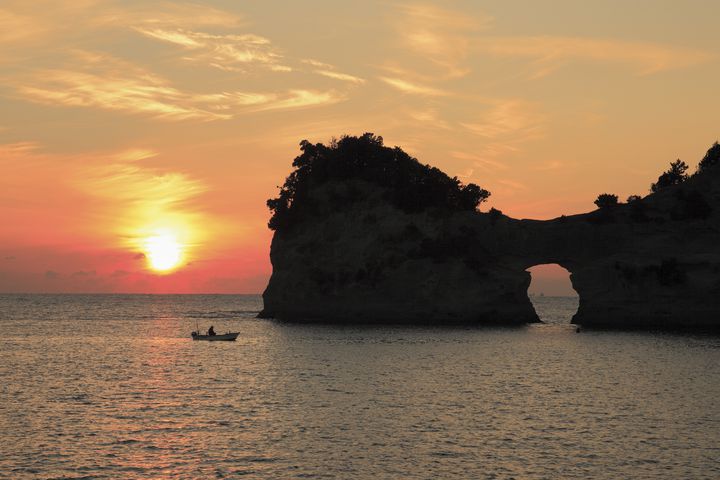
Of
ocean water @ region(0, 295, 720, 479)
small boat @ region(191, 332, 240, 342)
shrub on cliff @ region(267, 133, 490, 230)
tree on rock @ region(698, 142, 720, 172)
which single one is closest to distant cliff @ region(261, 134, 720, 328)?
shrub on cliff @ region(267, 133, 490, 230)

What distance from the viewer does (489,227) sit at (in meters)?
120

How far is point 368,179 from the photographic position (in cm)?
13225

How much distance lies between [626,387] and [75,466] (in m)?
38.0

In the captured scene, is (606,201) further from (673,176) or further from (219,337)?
(219,337)

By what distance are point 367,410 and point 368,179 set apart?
8620 centimetres

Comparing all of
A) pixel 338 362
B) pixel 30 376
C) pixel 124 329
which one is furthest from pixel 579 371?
pixel 124 329

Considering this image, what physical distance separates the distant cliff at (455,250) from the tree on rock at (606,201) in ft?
4.84

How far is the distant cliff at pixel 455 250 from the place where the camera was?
10662 cm

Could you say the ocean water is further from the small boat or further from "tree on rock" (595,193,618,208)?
"tree on rock" (595,193,618,208)

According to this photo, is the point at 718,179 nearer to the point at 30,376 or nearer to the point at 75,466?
the point at 30,376

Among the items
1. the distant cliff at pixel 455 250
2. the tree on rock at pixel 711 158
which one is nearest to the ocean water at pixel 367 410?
the distant cliff at pixel 455 250

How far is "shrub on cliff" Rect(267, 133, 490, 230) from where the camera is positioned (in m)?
127

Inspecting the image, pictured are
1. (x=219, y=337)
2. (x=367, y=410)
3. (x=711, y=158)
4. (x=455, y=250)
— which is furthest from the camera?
(x=711, y=158)

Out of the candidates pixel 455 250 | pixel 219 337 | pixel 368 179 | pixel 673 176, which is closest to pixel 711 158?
pixel 673 176
